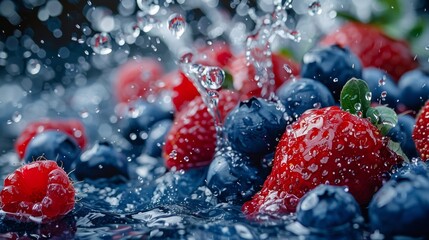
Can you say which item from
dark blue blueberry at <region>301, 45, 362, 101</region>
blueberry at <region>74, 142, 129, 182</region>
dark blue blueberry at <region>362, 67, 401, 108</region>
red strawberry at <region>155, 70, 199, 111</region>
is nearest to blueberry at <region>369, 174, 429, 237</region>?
dark blue blueberry at <region>301, 45, 362, 101</region>

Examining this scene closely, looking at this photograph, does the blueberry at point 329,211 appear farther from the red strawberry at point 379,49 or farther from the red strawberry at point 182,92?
the red strawberry at point 379,49

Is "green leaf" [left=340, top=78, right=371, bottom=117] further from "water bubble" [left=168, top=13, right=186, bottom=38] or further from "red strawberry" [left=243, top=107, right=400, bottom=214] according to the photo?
"water bubble" [left=168, top=13, right=186, bottom=38]

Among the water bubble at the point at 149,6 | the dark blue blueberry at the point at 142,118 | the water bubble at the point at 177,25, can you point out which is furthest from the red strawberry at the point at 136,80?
the water bubble at the point at 177,25

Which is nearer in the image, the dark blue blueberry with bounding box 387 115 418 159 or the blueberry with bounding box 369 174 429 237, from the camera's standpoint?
the blueberry with bounding box 369 174 429 237

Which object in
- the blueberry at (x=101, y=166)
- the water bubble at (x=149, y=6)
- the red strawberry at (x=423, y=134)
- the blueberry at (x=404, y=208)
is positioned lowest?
the blueberry at (x=404, y=208)

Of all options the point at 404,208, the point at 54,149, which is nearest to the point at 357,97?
the point at 404,208
